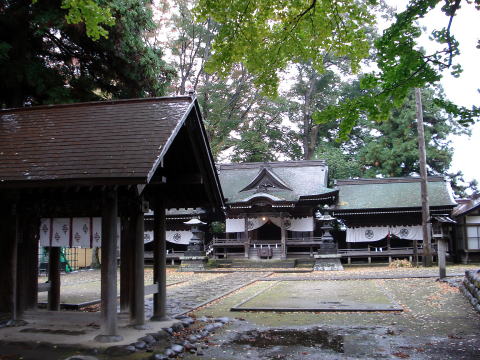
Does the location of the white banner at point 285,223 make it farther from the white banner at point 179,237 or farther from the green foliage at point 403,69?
the green foliage at point 403,69

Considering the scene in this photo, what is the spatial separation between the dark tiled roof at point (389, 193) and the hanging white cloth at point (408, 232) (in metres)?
1.63

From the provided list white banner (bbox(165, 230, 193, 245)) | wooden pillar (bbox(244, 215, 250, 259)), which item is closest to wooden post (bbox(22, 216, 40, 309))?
wooden pillar (bbox(244, 215, 250, 259))

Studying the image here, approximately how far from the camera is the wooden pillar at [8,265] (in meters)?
8.96

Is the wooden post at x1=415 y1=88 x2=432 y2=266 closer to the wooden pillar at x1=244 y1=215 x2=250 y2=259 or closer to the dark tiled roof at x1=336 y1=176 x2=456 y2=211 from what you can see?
the dark tiled roof at x1=336 y1=176 x2=456 y2=211

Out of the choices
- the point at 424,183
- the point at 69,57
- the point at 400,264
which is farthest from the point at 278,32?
the point at 400,264

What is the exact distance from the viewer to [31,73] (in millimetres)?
11938

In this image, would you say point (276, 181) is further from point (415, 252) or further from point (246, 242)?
point (415, 252)

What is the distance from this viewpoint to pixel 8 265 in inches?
357

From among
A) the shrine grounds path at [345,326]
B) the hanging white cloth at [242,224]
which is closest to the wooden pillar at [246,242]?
the hanging white cloth at [242,224]

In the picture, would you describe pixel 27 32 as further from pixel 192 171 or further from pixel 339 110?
pixel 339 110

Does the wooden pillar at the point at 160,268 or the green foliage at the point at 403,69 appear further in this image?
the wooden pillar at the point at 160,268

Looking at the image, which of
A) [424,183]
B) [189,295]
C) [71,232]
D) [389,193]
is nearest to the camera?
[71,232]

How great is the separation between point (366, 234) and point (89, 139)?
24378 mm

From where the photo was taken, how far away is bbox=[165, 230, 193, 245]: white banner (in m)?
31.7
